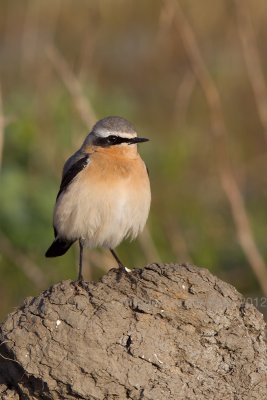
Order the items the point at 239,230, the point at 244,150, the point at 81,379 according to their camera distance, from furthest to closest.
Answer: the point at 244,150 < the point at 239,230 < the point at 81,379

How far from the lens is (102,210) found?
824cm

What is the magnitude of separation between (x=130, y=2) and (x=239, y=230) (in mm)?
14603

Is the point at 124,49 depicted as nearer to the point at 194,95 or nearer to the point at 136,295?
the point at 194,95

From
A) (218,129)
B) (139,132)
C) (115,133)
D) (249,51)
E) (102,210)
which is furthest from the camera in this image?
(139,132)

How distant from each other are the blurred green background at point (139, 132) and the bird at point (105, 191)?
1697mm

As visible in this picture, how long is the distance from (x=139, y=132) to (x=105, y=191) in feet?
26.2

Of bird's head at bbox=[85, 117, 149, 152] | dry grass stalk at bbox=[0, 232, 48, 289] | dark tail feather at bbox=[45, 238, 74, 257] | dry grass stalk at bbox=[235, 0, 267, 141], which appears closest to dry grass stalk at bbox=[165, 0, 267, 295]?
dry grass stalk at bbox=[235, 0, 267, 141]

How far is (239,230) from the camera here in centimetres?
1117

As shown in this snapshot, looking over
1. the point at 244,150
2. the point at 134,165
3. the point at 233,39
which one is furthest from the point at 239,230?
the point at 233,39

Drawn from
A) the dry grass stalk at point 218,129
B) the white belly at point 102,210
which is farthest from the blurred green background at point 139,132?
the white belly at point 102,210

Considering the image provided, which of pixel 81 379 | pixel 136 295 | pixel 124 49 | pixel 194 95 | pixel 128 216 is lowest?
pixel 81 379

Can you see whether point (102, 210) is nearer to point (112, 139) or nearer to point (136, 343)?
point (112, 139)

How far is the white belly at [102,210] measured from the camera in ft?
27.1

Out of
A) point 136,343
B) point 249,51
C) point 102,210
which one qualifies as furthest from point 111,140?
point 249,51
